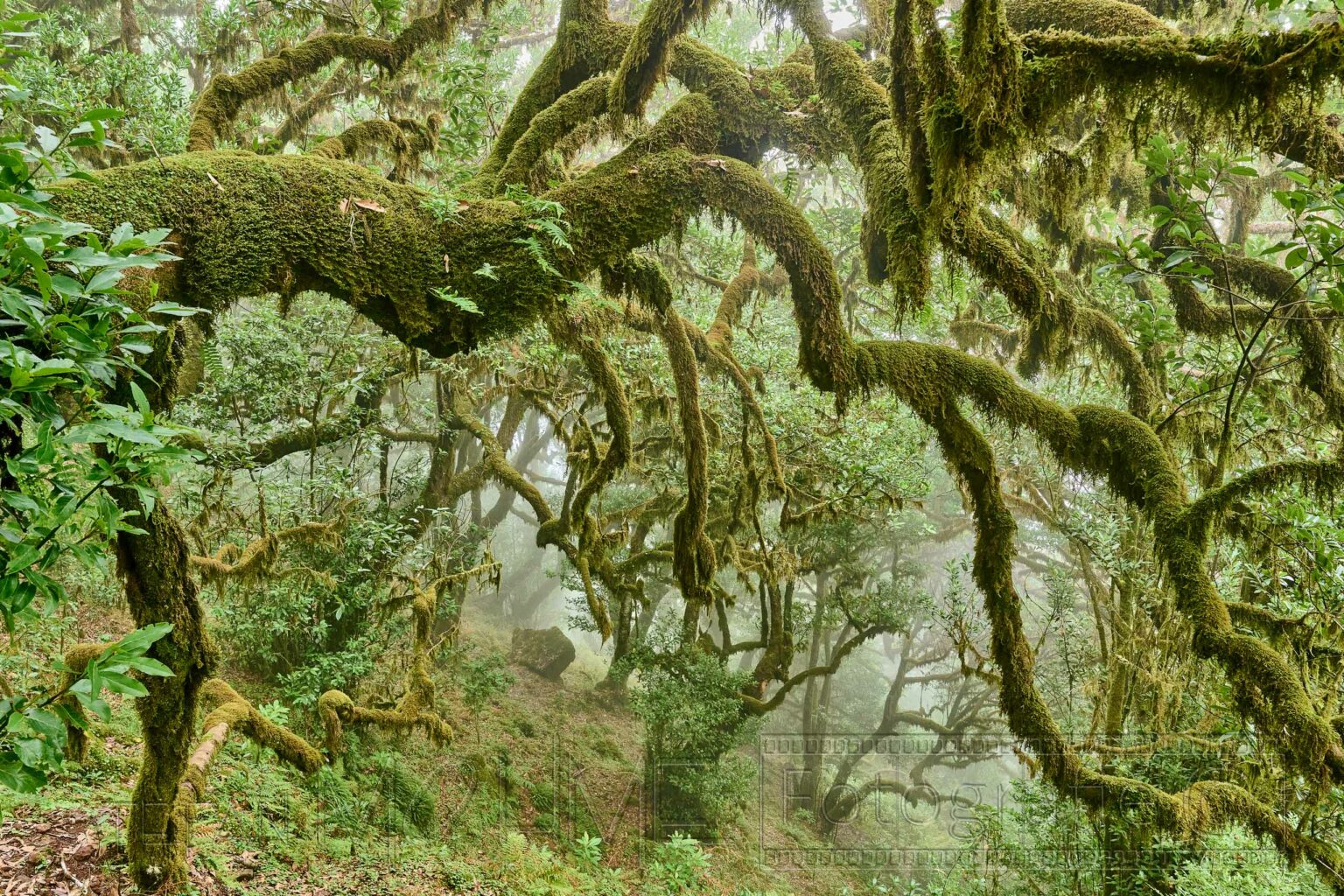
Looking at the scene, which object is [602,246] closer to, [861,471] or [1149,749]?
[861,471]

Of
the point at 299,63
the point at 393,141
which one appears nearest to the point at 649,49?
the point at 393,141

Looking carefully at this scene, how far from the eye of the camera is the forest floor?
391cm

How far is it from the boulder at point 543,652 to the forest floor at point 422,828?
1672mm

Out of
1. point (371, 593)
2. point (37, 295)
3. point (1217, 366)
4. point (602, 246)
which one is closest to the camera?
point (37, 295)

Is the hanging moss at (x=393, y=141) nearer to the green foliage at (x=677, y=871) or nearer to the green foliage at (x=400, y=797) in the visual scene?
the green foliage at (x=400, y=797)

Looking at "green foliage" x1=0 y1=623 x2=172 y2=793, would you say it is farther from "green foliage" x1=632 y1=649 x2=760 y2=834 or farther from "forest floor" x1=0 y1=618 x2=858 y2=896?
"green foliage" x1=632 y1=649 x2=760 y2=834

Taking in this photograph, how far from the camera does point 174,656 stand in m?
2.66

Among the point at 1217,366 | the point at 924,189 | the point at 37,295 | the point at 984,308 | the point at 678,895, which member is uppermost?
the point at 984,308

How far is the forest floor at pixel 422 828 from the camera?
3.91 metres

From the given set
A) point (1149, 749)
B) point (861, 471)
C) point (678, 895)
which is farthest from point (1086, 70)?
point (678, 895)

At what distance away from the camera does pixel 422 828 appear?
304 inches

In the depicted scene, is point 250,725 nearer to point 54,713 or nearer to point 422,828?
point 54,713

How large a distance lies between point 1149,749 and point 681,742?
5.98 metres

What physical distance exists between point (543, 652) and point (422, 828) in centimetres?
905
